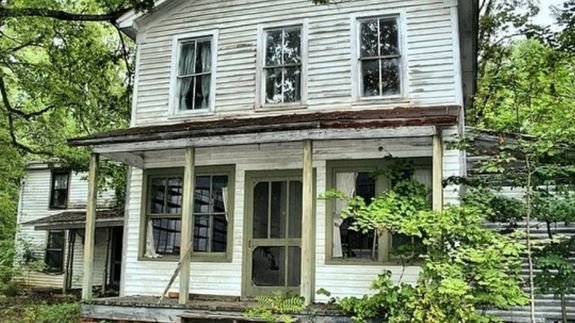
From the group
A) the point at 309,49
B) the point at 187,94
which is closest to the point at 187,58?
the point at 187,94

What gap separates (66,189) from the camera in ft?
70.1

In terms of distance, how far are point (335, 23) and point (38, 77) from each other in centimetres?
930

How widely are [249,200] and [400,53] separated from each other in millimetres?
3828

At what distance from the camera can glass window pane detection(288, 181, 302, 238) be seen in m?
9.83

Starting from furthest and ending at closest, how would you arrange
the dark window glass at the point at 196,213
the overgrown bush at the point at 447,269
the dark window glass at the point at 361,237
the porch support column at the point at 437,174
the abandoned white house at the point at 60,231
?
the abandoned white house at the point at 60,231 → the dark window glass at the point at 196,213 → the dark window glass at the point at 361,237 → the porch support column at the point at 437,174 → the overgrown bush at the point at 447,269

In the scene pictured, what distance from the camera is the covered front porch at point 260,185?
8398 millimetres

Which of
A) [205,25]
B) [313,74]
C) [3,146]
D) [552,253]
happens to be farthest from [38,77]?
[552,253]

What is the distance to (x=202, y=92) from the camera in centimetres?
1097

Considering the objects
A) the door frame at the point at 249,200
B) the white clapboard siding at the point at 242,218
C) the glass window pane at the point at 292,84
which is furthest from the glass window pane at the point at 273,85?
the door frame at the point at 249,200

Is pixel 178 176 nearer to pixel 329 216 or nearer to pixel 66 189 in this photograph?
pixel 329 216

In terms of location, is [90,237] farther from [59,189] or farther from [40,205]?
[40,205]

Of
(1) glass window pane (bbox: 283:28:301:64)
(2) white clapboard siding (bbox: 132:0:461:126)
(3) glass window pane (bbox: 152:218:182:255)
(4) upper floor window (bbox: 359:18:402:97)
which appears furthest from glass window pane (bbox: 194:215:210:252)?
(4) upper floor window (bbox: 359:18:402:97)

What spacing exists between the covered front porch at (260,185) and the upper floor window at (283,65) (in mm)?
1066

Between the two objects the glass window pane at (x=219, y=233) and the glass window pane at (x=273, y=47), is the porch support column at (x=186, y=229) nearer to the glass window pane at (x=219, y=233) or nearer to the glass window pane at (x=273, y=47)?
the glass window pane at (x=219, y=233)
